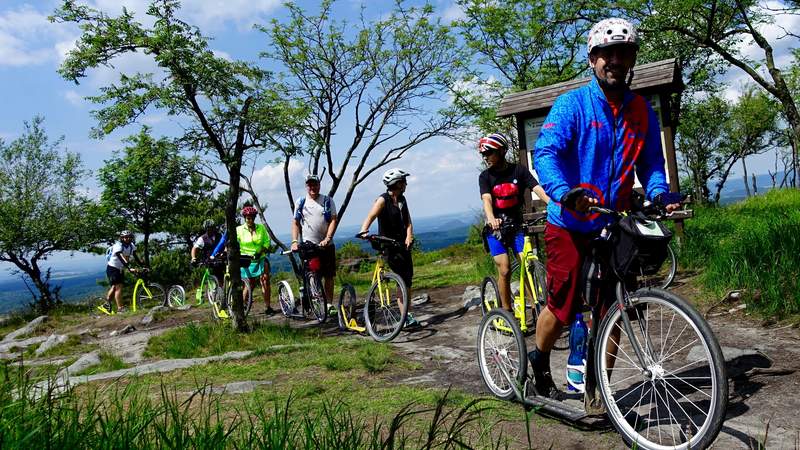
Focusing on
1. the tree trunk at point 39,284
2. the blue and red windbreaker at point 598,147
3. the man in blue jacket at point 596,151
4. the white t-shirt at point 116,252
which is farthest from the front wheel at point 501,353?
the tree trunk at point 39,284

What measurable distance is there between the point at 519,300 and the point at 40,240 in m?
31.4

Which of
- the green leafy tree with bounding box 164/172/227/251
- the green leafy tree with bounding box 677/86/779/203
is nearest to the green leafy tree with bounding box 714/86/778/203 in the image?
the green leafy tree with bounding box 677/86/779/203

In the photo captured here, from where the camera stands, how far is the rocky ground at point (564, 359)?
10.6 ft

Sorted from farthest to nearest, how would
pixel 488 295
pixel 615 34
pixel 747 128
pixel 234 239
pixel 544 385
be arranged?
pixel 747 128 → pixel 234 239 → pixel 488 295 → pixel 544 385 → pixel 615 34

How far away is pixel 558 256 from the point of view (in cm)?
350

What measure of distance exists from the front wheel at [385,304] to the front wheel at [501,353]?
2924mm

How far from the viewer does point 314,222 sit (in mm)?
9281

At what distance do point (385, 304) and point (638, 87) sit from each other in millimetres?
5575

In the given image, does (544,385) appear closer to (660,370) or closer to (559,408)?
(559,408)

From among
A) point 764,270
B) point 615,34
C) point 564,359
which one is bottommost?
point 564,359

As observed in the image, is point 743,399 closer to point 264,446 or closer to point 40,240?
point 264,446

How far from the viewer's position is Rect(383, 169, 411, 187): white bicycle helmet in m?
7.77

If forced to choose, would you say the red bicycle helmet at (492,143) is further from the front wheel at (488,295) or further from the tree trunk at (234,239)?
the tree trunk at (234,239)

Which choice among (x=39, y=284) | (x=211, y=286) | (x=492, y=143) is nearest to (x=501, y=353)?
(x=492, y=143)
